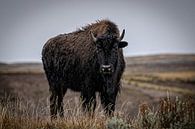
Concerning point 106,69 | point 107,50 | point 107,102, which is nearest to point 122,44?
point 107,50

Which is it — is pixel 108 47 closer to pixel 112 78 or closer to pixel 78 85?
pixel 112 78

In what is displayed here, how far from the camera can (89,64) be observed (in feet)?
42.6

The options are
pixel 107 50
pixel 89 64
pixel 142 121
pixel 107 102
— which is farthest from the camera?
pixel 89 64

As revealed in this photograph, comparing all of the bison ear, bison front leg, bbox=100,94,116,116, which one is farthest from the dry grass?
the bison ear

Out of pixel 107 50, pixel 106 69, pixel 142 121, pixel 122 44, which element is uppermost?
pixel 122 44

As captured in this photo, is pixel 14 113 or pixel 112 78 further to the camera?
pixel 112 78

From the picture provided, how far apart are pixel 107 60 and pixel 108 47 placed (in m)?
0.33

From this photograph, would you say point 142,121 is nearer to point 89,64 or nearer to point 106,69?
point 106,69

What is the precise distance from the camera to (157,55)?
67375 millimetres

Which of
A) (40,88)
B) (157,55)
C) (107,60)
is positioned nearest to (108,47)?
(107,60)

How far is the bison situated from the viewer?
12430 mm

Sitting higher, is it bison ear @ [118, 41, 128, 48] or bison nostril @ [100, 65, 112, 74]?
bison ear @ [118, 41, 128, 48]

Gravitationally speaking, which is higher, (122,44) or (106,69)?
(122,44)

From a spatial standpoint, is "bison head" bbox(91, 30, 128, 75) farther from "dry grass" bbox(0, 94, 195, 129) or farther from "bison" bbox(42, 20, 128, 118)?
"dry grass" bbox(0, 94, 195, 129)
